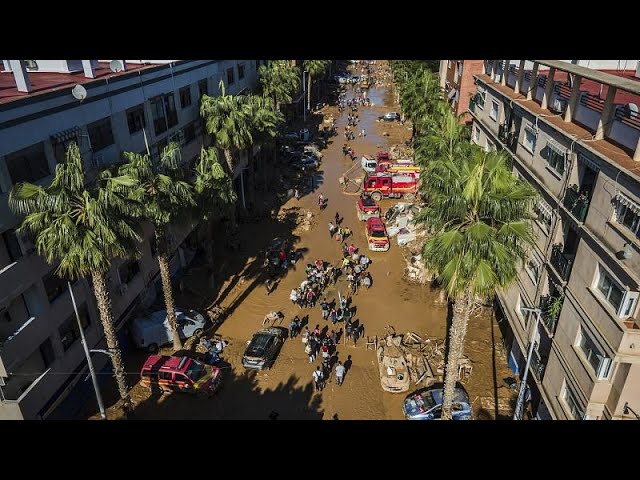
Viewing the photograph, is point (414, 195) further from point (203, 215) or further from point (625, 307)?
point (625, 307)

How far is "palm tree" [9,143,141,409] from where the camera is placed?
15125 mm

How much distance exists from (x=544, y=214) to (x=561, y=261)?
2.76 m

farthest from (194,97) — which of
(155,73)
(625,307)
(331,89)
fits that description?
(331,89)

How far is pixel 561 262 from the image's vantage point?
1788 cm

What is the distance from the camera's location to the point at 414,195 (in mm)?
43875

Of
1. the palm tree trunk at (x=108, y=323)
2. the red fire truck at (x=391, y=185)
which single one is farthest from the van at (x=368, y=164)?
the palm tree trunk at (x=108, y=323)

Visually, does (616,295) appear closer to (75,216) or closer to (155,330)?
(75,216)

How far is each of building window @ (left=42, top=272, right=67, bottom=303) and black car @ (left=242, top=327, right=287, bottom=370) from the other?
30.3 feet

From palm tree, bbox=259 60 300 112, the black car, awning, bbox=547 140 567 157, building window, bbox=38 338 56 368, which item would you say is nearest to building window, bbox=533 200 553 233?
awning, bbox=547 140 567 157

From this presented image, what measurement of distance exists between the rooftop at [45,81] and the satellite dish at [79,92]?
737 mm

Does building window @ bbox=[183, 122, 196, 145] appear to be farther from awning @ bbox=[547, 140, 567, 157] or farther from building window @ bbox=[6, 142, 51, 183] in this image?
awning @ bbox=[547, 140, 567, 157]

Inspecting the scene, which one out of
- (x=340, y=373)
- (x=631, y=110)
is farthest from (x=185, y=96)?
(x=631, y=110)
